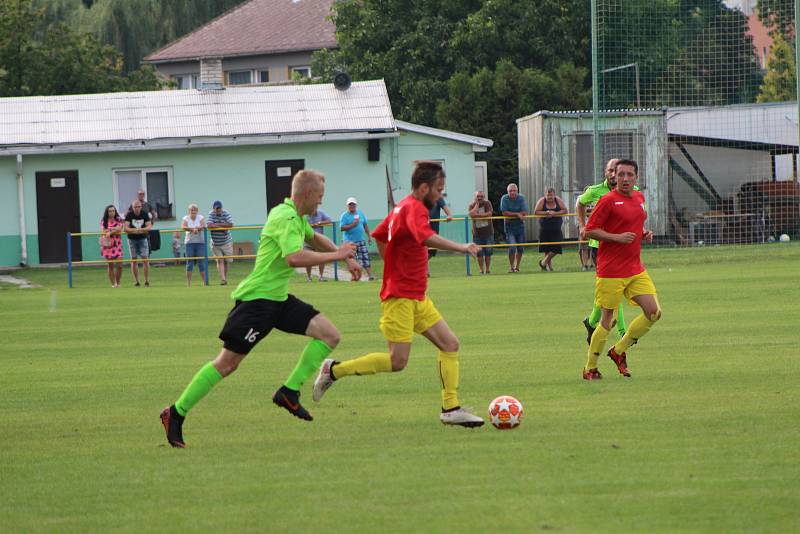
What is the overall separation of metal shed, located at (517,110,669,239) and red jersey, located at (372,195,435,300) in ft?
90.1

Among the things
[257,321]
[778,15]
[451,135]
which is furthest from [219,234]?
[257,321]

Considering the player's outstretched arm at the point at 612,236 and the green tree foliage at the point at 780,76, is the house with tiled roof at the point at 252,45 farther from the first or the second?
the player's outstretched arm at the point at 612,236

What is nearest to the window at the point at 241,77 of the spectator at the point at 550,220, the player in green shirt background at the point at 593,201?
the spectator at the point at 550,220

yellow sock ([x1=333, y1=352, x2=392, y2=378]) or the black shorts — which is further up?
the black shorts

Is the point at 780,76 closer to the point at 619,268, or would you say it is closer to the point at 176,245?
the point at 176,245

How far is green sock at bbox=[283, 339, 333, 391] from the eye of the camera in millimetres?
8977

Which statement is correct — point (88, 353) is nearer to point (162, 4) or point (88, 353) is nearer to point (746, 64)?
point (746, 64)

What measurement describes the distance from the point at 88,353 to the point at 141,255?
14.1 m

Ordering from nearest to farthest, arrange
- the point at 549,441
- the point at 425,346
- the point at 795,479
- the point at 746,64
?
the point at 795,479 → the point at 549,441 → the point at 425,346 → the point at 746,64

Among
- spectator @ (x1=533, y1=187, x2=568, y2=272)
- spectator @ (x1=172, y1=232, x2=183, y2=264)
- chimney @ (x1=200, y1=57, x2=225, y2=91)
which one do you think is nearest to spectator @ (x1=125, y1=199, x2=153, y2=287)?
spectator @ (x1=172, y1=232, x2=183, y2=264)

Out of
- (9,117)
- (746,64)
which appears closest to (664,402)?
(746,64)

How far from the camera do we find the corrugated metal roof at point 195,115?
37.9 m

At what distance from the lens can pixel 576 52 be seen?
49.4m

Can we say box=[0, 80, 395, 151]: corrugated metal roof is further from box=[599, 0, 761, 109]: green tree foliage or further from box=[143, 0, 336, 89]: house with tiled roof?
box=[143, 0, 336, 89]: house with tiled roof
